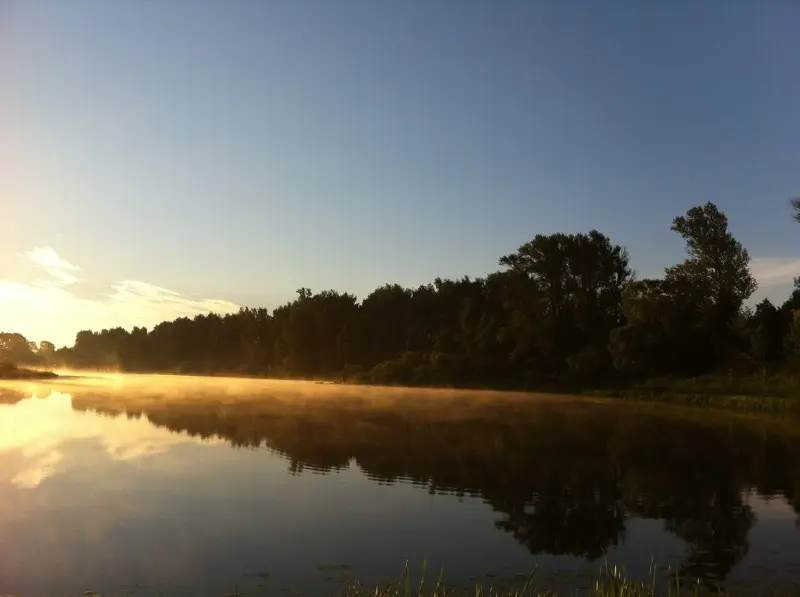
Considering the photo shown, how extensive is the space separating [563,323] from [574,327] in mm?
1788

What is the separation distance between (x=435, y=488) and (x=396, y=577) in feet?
34.4

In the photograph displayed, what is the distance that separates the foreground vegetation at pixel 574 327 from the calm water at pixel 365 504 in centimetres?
4260

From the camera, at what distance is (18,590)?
42.9 feet

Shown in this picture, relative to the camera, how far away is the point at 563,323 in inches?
4222

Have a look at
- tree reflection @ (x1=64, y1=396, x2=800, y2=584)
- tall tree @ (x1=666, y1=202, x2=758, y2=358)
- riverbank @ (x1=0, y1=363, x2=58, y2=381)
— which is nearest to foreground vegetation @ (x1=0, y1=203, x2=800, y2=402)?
tall tree @ (x1=666, y1=202, x2=758, y2=358)

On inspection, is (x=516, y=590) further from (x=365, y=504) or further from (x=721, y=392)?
(x=721, y=392)

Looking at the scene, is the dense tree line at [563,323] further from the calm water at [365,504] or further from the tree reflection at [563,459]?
the calm water at [365,504]

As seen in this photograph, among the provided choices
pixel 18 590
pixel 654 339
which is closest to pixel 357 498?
pixel 18 590

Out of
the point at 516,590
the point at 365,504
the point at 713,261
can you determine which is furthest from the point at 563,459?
the point at 713,261

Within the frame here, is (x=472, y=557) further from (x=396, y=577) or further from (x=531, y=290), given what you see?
(x=531, y=290)

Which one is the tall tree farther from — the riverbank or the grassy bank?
the riverbank

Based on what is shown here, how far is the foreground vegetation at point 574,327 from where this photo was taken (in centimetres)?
8281

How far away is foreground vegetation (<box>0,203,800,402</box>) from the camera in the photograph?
8281 centimetres

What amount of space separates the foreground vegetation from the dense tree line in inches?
7.3
